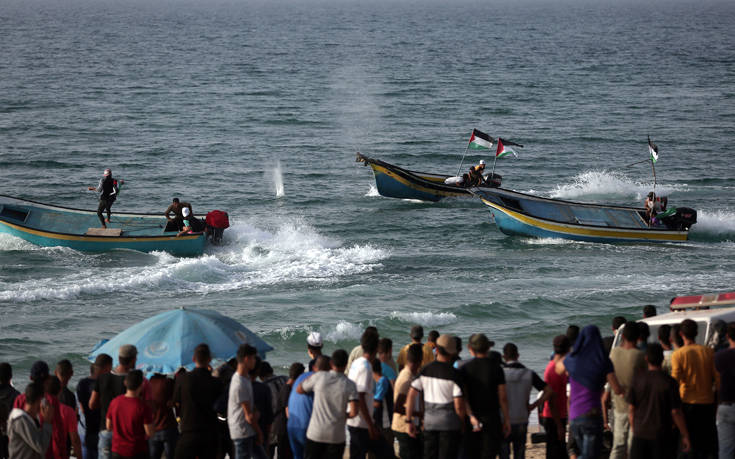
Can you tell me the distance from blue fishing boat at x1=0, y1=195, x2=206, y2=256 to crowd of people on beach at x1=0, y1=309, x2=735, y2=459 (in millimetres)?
17189

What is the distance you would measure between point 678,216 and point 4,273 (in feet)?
63.8

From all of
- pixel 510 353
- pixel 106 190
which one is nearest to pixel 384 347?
pixel 510 353

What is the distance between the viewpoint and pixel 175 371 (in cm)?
969

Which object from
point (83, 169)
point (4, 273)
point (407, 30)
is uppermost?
point (407, 30)

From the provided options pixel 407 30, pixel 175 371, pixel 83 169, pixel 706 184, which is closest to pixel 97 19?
pixel 407 30

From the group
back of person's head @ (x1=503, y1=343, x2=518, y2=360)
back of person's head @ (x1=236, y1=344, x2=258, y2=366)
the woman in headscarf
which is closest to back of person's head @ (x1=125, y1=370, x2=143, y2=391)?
back of person's head @ (x1=236, y1=344, x2=258, y2=366)

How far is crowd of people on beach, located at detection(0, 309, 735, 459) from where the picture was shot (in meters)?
8.27

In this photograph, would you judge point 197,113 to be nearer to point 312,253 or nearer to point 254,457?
point 312,253

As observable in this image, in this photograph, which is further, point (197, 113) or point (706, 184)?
point (197, 113)

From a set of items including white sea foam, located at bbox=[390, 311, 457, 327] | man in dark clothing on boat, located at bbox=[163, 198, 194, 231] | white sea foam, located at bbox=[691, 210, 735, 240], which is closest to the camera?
white sea foam, located at bbox=[390, 311, 457, 327]

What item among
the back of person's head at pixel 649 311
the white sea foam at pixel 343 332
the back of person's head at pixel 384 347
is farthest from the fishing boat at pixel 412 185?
the back of person's head at pixel 384 347

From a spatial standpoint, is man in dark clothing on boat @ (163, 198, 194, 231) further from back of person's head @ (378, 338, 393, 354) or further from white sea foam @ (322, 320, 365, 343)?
back of person's head @ (378, 338, 393, 354)

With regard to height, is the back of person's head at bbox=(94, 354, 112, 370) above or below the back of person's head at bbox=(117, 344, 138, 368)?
below

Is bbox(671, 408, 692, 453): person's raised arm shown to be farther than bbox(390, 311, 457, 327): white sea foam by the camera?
No
